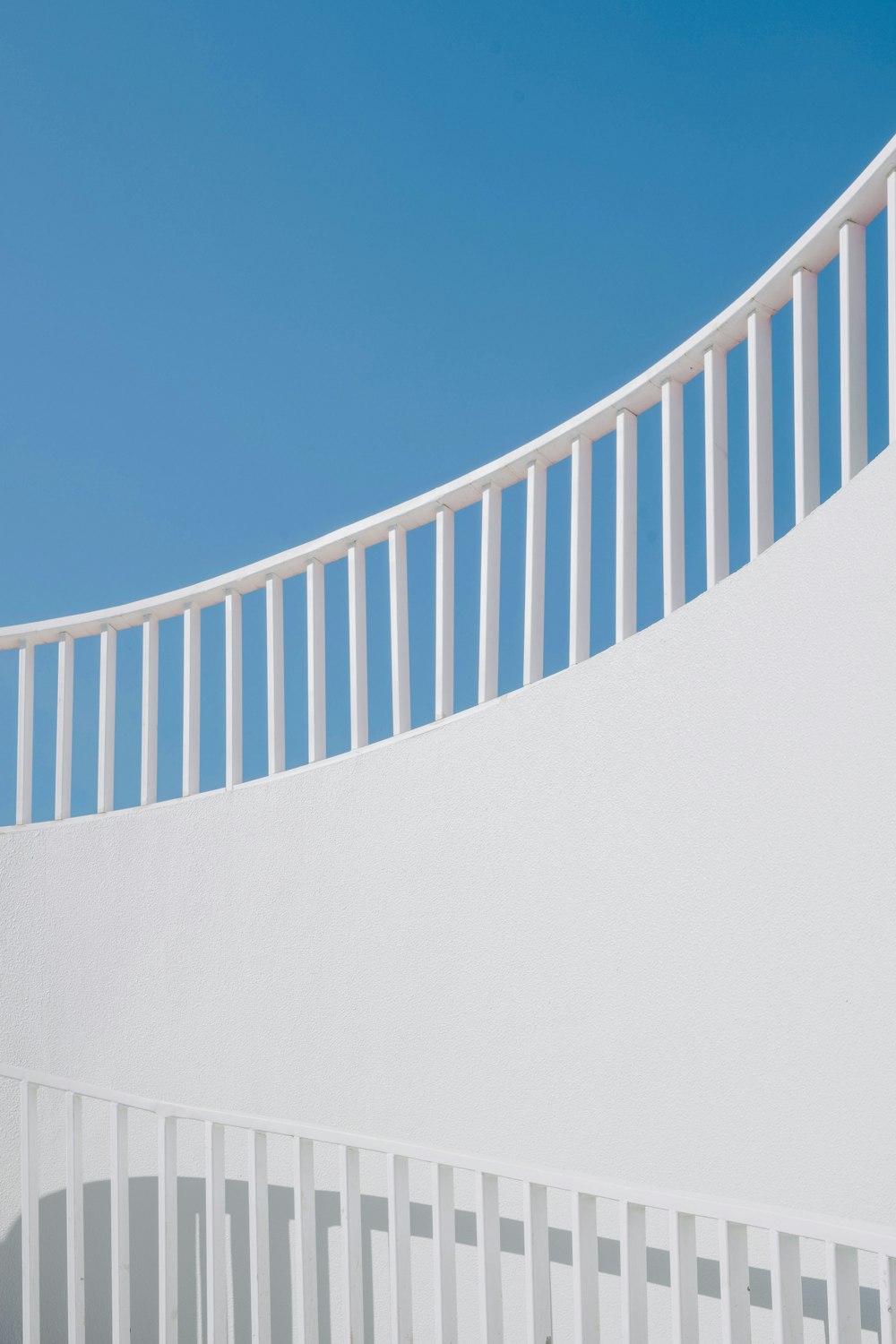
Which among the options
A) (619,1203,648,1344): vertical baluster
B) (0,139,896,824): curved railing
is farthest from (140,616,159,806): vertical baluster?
(619,1203,648,1344): vertical baluster

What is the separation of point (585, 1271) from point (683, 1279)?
17cm

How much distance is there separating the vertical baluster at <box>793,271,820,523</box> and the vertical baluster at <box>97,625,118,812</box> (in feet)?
7.75

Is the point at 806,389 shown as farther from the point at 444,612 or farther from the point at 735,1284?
the point at 735,1284

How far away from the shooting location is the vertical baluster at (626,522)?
113 inches

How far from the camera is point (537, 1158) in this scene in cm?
290

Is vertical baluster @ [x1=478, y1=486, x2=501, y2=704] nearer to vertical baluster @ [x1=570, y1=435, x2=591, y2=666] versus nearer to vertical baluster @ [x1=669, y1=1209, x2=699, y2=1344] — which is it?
vertical baluster @ [x1=570, y1=435, x2=591, y2=666]

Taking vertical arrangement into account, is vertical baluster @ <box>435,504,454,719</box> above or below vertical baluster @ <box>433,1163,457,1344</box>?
above

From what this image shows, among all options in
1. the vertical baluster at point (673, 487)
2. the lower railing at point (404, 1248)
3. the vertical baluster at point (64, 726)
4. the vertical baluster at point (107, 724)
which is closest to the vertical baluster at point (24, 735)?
the vertical baluster at point (64, 726)

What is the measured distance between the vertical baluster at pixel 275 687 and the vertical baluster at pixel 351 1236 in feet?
4.86

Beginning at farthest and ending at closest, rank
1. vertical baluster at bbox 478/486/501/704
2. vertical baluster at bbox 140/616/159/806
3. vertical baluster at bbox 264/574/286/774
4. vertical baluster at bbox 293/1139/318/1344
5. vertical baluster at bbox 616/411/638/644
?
vertical baluster at bbox 140/616/159/806, vertical baluster at bbox 264/574/286/774, vertical baluster at bbox 478/486/501/704, vertical baluster at bbox 616/411/638/644, vertical baluster at bbox 293/1139/318/1344

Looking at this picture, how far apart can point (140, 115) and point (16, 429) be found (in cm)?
227

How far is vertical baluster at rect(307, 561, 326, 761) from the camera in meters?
3.50

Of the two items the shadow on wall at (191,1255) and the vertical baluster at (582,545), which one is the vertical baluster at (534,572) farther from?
the shadow on wall at (191,1255)

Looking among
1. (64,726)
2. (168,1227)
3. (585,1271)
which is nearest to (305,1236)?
(168,1227)
